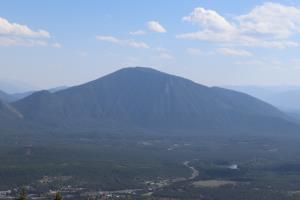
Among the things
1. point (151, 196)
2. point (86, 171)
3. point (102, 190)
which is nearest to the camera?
point (151, 196)

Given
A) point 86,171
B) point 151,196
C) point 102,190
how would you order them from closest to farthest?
point 151,196
point 102,190
point 86,171

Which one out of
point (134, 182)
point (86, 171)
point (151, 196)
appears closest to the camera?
point (151, 196)

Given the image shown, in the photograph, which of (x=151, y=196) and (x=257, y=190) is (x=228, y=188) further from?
(x=151, y=196)

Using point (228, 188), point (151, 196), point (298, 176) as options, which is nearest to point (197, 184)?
point (228, 188)

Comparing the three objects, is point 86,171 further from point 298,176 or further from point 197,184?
point 298,176

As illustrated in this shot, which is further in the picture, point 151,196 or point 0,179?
point 0,179

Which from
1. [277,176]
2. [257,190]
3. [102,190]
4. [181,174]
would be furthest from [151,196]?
[277,176]

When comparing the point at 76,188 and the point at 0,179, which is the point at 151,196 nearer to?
the point at 76,188

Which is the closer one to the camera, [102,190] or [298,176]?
[102,190]
